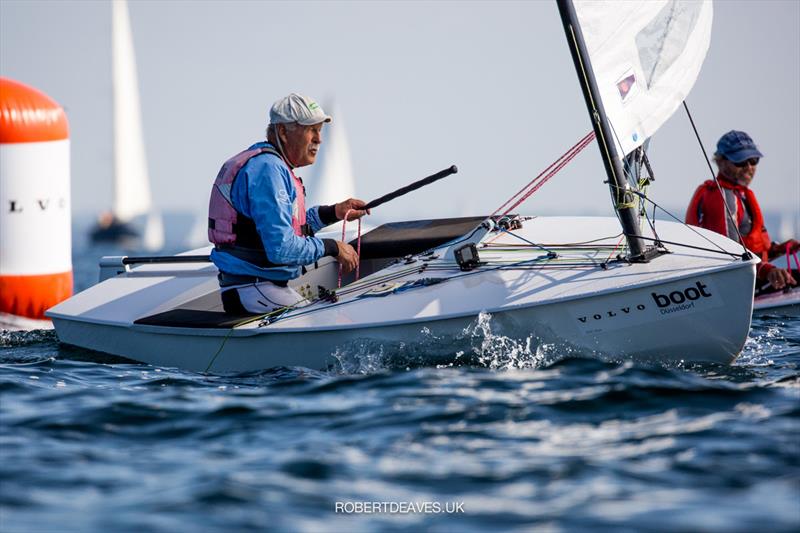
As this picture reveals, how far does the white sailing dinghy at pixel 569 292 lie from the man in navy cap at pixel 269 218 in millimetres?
193

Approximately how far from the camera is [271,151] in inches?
221

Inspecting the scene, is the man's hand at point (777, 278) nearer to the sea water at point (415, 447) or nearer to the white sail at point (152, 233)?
the sea water at point (415, 447)

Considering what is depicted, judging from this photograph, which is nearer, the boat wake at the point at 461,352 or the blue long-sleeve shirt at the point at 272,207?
the boat wake at the point at 461,352

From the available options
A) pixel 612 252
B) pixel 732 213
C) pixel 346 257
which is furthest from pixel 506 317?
pixel 732 213

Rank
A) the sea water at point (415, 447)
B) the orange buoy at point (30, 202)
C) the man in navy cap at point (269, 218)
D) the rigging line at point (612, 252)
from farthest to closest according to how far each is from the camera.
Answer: the orange buoy at point (30, 202) → the man in navy cap at point (269, 218) → the rigging line at point (612, 252) → the sea water at point (415, 447)

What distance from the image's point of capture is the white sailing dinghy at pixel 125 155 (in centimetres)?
4403

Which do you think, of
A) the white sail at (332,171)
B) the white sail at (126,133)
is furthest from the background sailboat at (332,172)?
the white sail at (126,133)

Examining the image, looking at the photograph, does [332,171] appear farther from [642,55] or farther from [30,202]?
[642,55]

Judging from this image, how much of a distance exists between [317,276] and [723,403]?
315 centimetres

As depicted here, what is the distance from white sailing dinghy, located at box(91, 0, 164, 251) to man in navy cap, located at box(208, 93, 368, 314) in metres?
40.3

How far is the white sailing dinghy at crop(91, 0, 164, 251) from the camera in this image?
44.0m

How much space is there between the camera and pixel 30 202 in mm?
8227

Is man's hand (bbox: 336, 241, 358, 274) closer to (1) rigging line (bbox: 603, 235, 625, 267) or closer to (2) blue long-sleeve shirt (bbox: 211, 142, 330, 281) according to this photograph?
(2) blue long-sleeve shirt (bbox: 211, 142, 330, 281)

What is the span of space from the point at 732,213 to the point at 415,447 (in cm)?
456
